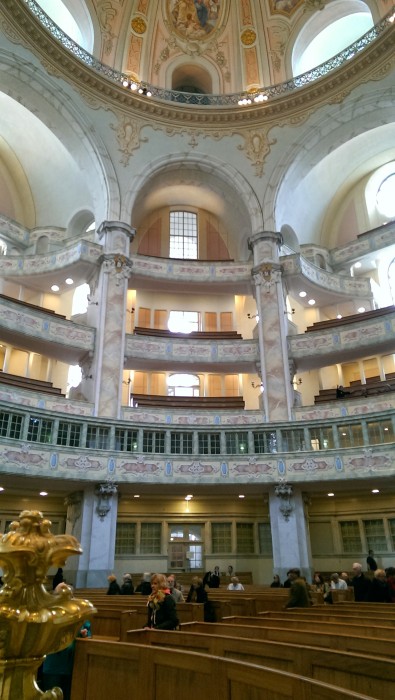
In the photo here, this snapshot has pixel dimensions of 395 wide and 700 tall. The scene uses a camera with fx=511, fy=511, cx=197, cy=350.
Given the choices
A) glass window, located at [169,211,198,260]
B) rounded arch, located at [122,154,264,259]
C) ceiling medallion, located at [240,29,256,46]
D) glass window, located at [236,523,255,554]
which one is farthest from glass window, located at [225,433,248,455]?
ceiling medallion, located at [240,29,256,46]

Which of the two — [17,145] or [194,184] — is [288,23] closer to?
[194,184]

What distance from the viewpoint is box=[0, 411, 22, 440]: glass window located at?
1728 cm

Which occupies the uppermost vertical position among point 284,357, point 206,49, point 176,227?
point 206,49

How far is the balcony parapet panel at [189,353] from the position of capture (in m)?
23.7

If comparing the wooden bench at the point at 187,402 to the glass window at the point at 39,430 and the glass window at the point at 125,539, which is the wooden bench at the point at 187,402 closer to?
the glass window at the point at 125,539

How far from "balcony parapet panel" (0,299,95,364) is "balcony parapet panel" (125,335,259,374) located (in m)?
2.14

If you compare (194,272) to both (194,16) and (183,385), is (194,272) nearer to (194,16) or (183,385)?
(183,385)

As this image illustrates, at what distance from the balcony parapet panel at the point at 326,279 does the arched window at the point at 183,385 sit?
7.26 metres

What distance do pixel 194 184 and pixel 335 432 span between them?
16.4 m

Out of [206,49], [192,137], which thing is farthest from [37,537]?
[206,49]

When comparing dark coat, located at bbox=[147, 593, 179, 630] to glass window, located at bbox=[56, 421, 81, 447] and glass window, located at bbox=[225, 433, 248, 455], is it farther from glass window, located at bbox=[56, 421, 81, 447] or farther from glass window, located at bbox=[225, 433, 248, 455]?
glass window, located at bbox=[225, 433, 248, 455]

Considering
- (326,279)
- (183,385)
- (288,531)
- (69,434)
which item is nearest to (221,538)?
(288,531)

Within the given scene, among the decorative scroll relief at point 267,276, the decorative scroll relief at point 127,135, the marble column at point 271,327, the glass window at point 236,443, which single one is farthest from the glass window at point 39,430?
the decorative scroll relief at point 127,135

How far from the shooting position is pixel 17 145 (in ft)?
95.9
